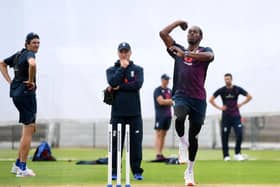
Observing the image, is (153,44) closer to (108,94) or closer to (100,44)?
(100,44)

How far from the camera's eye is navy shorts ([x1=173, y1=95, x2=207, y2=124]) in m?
8.97

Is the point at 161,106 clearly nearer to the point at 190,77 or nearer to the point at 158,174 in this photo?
the point at 158,174

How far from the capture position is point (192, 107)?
355 inches

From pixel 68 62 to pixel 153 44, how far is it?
5.75 ft

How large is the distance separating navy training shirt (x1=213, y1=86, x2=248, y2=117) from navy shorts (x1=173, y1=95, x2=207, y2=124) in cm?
609

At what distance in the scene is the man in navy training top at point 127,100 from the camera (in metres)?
9.61

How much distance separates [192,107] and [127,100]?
99 cm

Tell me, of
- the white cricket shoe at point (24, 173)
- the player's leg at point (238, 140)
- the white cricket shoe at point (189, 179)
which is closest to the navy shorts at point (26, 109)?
the white cricket shoe at point (24, 173)

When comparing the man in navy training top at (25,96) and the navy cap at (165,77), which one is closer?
the man in navy training top at (25,96)

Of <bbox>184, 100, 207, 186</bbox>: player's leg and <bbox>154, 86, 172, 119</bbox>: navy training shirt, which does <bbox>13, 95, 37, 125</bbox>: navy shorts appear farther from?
<bbox>154, 86, 172, 119</bbox>: navy training shirt

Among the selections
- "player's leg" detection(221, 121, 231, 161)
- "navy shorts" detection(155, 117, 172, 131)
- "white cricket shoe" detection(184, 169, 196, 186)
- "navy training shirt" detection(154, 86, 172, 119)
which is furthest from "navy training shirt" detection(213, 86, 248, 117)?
"white cricket shoe" detection(184, 169, 196, 186)

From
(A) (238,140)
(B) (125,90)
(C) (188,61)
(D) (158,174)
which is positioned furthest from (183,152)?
(A) (238,140)

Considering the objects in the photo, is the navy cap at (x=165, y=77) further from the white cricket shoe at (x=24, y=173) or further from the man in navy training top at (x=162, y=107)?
the white cricket shoe at (x=24, y=173)

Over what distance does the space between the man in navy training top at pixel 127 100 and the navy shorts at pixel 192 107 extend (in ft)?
2.50
